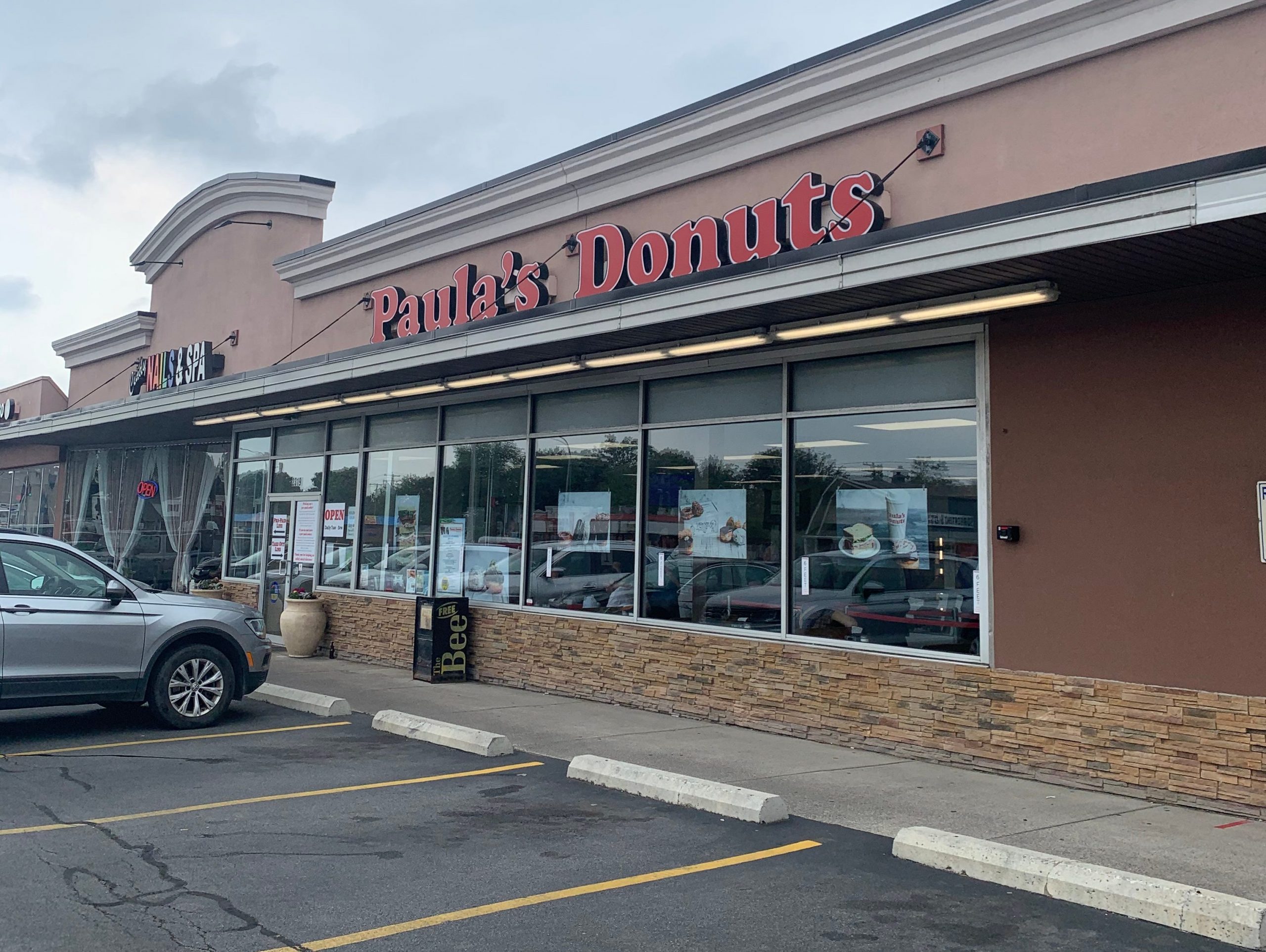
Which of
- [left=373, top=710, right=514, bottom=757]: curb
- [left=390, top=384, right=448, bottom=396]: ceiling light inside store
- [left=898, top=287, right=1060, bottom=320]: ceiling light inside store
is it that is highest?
[left=390, top=384, right=448, bottom=396]: ceiling light inside store

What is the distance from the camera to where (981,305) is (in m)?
8.16

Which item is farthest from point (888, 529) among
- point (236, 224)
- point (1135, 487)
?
point (236, 224)

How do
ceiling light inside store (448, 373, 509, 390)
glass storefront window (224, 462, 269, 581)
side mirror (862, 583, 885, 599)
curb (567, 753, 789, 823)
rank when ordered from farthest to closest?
1. glass storefront window (224, 462, 269, 581)
2. ceiling light inside store (448, 373, 509, 390)
3. side mirror (862, 583, 885, 599)
4. curb (567, 753, 789, 823)

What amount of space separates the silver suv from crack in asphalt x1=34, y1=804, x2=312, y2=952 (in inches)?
142

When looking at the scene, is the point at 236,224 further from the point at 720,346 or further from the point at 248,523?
the point at 720,346

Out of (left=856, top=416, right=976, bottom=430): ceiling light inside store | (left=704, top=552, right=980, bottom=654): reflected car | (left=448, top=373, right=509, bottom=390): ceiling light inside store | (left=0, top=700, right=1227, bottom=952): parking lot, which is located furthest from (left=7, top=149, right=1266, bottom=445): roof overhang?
(left=0, top=700, right=1227, bottom=952): parking lot

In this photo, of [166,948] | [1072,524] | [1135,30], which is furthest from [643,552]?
[166,948]

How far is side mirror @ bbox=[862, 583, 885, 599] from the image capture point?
9.35 meters

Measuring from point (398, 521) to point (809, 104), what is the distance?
806cm

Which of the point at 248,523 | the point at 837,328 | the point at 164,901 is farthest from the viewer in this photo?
the point at 248,523

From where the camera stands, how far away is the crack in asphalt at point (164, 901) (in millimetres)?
4699

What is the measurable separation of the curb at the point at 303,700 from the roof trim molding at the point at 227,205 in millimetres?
8694

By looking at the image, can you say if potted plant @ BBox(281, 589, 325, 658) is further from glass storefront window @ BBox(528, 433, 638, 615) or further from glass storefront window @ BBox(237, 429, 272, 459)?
glass storefront window @ BBox(528, 433, 638, 615)

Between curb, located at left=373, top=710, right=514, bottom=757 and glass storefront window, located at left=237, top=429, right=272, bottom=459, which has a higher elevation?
glass storefront window, located at left=237, top=429, right=272, bottom=459
